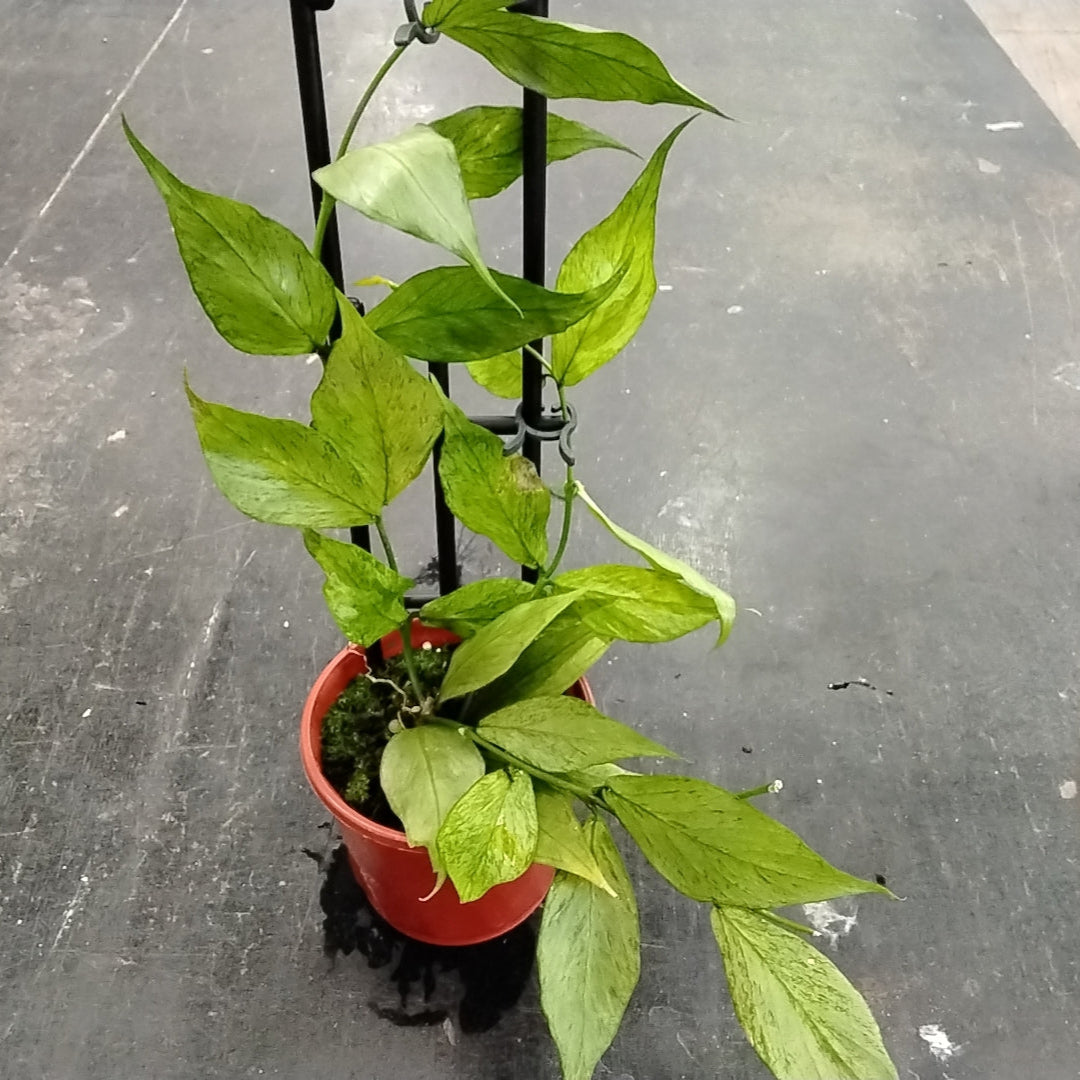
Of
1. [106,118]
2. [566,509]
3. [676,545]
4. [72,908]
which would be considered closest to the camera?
[566,509]

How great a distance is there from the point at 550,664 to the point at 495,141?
278 mm

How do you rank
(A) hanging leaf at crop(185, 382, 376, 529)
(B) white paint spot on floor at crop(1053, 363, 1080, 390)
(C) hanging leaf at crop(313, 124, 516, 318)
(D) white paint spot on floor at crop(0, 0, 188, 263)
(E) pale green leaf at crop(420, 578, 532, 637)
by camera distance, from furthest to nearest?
(D) white paint spot on floor at crop(0, 0, 188, 263) < (B) white paint spot on floor at crop(1053, 363, 1080, 390) < (E) pale green leaf at crop(420, 578, 532, 637) < (A) hanging leaf at crop(185, 382, 376, 529) < (C) hanging leaf at crop(313, 124, 516, 318)

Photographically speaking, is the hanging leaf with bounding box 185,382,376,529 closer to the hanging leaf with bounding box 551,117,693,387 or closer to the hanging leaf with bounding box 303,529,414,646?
the hanging leaf with bounding box 303,529,414,646

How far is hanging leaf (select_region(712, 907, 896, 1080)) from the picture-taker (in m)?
0.48

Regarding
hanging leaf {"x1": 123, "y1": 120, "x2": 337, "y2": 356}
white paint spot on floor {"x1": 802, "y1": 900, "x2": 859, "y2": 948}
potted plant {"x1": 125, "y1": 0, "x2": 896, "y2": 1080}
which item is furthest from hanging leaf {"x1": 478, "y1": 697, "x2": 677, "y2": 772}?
white paint spot on floor {"x1": 802, "y1": 900, "x2": 859, "y2": 948}

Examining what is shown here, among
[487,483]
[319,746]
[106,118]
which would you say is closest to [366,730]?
[319,746]

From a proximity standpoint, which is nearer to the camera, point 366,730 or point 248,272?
point 248,272

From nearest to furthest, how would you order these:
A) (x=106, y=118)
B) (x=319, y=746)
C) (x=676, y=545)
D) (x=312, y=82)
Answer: (x=312, y=82) → (x=319, y=746) → (x=676, y=545) → (x=106, y=118)

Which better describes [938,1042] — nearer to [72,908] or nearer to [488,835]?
[488,835]

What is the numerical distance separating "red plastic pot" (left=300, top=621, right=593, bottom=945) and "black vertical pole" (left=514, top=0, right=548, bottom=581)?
0.19m

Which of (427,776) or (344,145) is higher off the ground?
(344,145)

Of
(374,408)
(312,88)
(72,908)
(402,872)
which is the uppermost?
(312,88)

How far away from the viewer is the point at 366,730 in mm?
664

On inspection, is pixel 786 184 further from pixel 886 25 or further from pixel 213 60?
pixel 213 60
